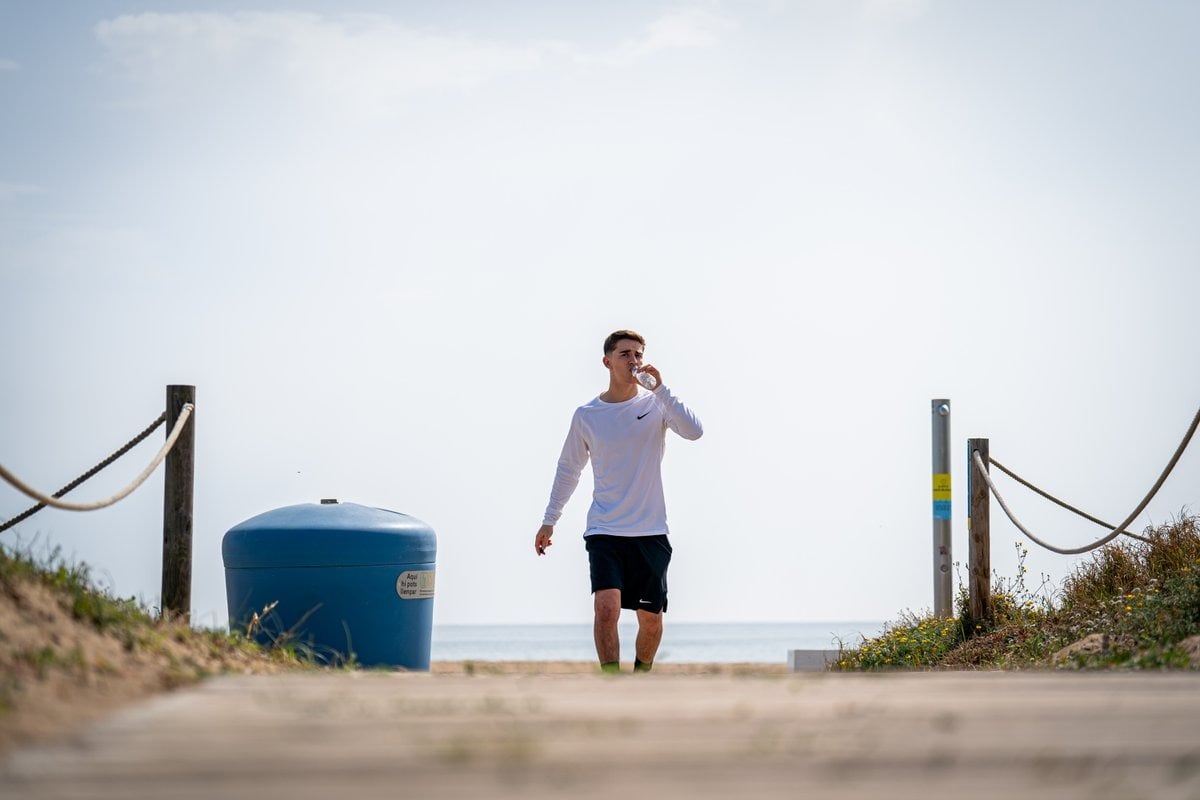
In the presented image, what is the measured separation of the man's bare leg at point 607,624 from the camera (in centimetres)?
807

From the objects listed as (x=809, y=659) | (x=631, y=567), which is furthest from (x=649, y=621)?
(x=809, y=659)

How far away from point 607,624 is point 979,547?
3895 millimetres

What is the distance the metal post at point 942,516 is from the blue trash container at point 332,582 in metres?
4.72

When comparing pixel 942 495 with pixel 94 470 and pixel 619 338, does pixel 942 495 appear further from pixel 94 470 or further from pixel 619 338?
pixel 94 470

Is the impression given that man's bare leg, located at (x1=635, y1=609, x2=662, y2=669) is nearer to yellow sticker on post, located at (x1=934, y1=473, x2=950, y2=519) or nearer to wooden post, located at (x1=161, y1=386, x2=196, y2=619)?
wooden post, located at (x1=161, y1=386, x2=196, y2=619)

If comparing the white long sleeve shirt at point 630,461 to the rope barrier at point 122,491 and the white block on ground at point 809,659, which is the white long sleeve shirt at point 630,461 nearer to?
the rope barrier at point 122,491

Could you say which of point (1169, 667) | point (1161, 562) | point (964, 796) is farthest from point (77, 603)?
point (1161, 562)

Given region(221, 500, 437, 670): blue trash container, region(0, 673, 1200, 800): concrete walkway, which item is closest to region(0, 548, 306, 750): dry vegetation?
region(0, 673, 1200, 800): concrete walkway

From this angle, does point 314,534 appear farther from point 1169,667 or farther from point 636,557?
point 1169,667

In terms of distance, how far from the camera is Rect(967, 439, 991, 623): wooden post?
1053 cm

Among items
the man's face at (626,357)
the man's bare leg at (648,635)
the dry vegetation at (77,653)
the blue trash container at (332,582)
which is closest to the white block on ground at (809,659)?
the man's bare leg at (648,635)

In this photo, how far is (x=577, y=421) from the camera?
848 cm

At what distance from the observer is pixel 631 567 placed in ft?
27.1

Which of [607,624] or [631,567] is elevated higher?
[631,567]
